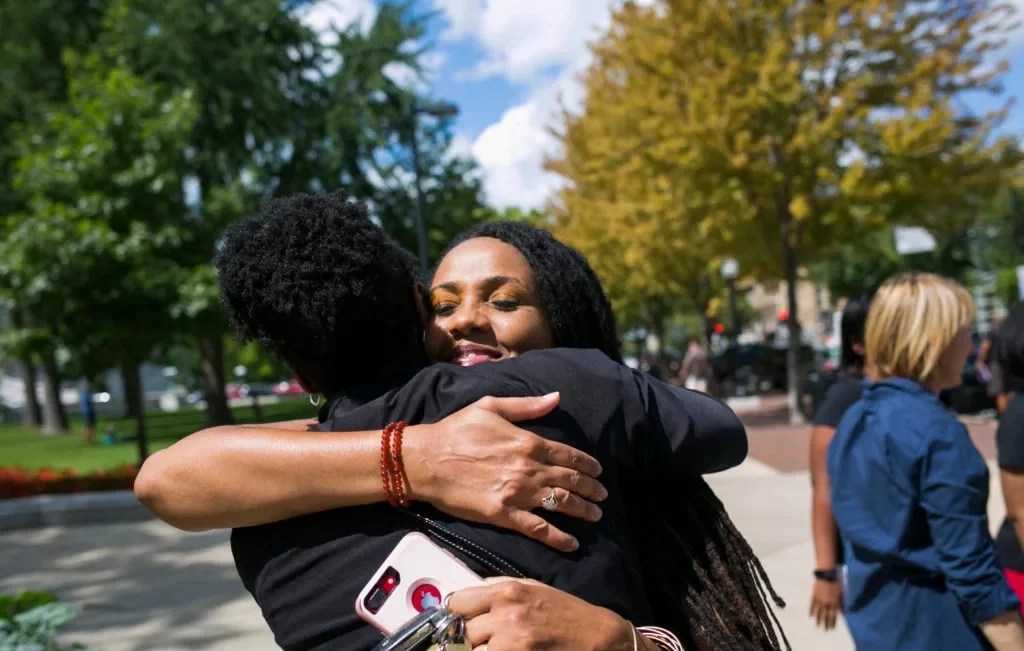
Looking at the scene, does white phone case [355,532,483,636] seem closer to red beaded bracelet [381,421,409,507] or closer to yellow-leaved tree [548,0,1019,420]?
red beaded bracelet [381,421,409,507]

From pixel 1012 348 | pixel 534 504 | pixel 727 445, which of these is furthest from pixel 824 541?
pixel 534 504

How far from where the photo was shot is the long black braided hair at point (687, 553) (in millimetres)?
1436

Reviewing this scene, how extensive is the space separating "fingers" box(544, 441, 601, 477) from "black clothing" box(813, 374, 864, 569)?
245cm

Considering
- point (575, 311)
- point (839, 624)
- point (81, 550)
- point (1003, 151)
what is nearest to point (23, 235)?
point (81, 550)

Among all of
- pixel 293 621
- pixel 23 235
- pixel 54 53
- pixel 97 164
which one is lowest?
pixel 293 621

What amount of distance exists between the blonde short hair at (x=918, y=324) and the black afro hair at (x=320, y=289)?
5.61ft

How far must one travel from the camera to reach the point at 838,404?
3555 mm

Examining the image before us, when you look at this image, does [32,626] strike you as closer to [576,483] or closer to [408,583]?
[408,583]

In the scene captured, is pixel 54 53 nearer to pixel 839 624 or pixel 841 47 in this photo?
pixel 841 47

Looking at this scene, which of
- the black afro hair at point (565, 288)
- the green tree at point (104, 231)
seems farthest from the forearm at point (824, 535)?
the green tree at point (104, 231)

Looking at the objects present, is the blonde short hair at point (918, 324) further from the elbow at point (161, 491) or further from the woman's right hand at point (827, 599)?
the elbow at point (161, 491)

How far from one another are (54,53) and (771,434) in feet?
69.3

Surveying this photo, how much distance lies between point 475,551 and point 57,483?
1064 centimetres

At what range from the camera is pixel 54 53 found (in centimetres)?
2497
